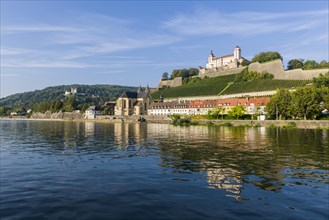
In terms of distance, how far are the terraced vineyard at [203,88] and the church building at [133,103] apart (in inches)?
658

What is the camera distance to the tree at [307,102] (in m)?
80.1

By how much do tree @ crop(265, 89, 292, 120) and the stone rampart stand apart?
140 feet

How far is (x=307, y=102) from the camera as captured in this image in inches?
3164

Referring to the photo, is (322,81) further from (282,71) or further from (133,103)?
(133,103)

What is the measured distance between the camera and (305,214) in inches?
464

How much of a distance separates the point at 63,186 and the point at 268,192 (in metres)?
11.4

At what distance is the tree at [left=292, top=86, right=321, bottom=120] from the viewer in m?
80.1

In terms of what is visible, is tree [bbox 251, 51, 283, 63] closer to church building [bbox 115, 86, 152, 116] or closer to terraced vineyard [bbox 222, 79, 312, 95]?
terraced vineyard [bbox 222, 79, 312, 95]

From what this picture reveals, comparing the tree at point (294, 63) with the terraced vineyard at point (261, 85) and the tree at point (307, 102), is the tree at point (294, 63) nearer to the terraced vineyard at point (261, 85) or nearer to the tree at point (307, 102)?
the terraced vineyard at point (261, 85)

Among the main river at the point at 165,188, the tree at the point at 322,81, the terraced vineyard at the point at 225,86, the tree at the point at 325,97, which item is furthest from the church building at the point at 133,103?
the main river at the point at 165,188

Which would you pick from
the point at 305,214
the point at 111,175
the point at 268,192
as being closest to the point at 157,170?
the point at 111,175

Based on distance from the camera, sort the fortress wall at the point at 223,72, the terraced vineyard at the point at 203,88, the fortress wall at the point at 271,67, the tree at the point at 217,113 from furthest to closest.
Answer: the fortress wall at the point at 223,72, the terraced vineyard at the point at 203,88, the fortress wall at the point at 271,67, the tree at the point at 217,113

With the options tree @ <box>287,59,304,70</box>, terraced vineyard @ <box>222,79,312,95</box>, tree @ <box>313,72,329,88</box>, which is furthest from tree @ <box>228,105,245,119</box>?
tree @ <box>287,59,304,70</box>

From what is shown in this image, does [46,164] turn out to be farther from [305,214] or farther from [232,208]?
[305,214]
